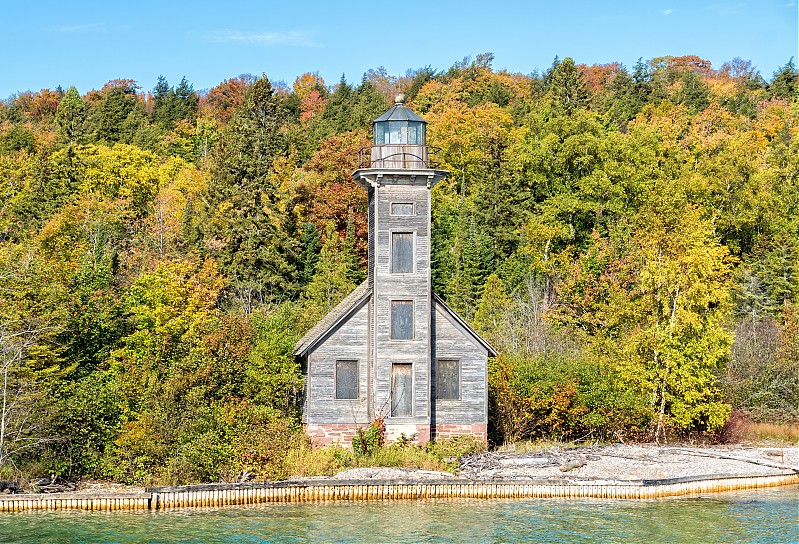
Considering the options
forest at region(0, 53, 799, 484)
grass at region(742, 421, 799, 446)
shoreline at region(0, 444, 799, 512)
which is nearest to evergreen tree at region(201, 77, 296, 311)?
forest at region(0, 53, 799, 484)

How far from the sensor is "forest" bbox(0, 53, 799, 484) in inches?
1296

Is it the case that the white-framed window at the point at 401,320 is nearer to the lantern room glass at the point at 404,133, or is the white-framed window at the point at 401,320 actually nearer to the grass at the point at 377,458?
the grass at the point at 377,458

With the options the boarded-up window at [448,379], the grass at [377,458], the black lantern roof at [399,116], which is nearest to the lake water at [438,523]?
the grass at [377,458]

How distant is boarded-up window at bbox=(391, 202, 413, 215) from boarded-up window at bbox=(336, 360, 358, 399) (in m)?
5.50

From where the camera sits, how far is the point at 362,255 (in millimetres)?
65812

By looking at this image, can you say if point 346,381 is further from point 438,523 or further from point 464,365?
point 438,523

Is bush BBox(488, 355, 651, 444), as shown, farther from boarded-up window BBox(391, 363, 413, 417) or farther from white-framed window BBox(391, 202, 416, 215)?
white-framed window BBox(391, 202, 416, 215)

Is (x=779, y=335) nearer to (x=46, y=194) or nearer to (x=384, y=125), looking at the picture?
(x=384, y=125)

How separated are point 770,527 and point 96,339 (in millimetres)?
23894

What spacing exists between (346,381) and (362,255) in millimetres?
30648

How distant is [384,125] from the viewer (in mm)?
36844

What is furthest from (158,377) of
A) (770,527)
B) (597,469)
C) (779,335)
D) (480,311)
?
(779,335)

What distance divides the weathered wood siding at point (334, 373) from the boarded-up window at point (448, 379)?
8.83 feet

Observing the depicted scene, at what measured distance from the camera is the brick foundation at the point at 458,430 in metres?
36.0
